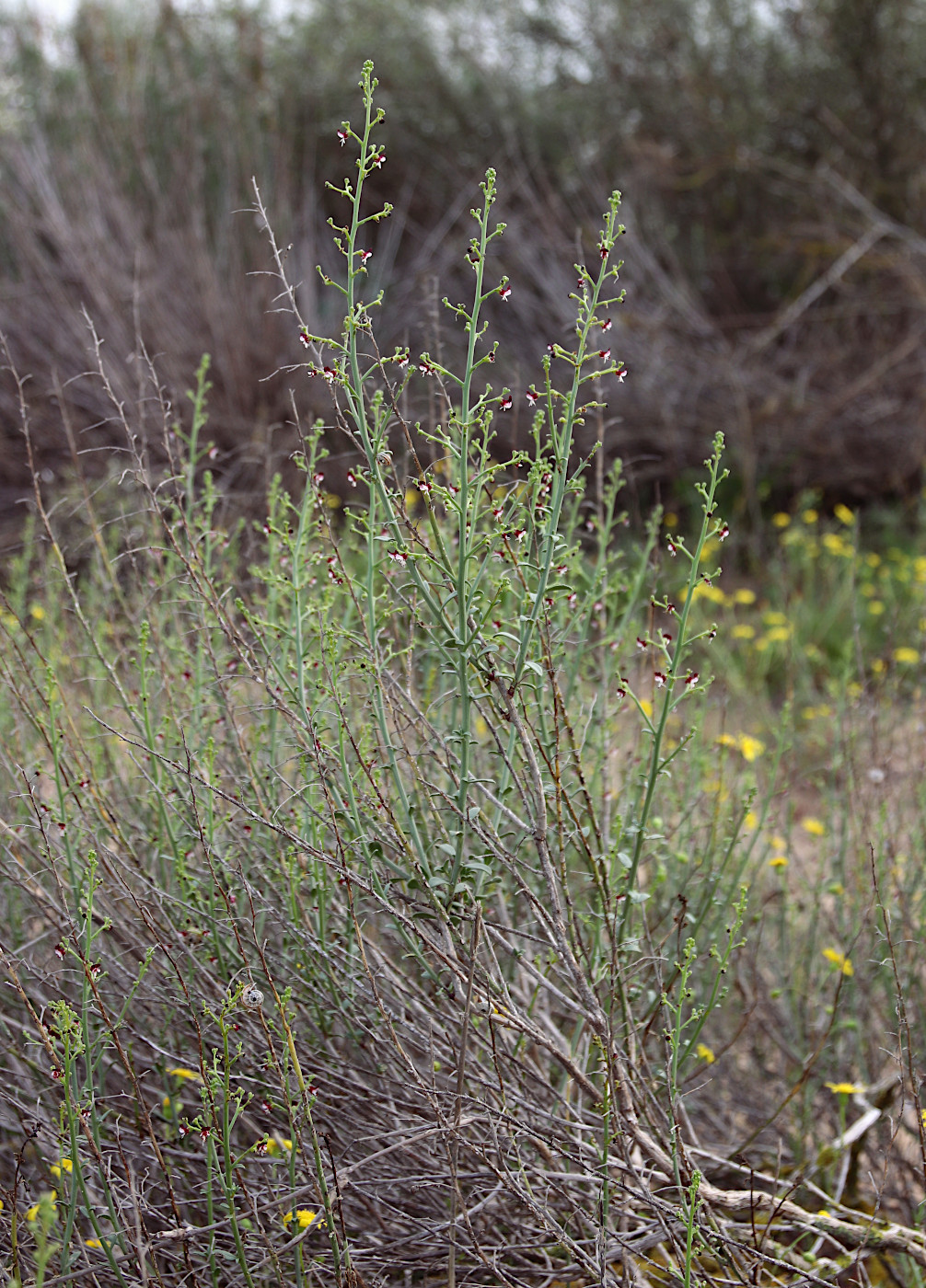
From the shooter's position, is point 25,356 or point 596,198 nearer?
point 25,356

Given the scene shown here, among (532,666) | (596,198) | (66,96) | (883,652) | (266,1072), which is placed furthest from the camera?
(66,96)

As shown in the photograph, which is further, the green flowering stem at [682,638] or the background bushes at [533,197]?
the background bushes at [533,197]

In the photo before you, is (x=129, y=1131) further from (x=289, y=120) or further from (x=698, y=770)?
(x=289, y=120)

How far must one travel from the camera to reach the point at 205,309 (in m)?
5.50

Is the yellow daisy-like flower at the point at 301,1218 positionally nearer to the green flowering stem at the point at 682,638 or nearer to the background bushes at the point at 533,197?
the green flowering stem at the point at 682,638

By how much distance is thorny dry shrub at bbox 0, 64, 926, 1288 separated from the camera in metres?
1.25

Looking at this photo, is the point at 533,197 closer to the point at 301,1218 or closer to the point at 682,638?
the point at 682,638

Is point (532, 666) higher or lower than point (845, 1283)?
higher

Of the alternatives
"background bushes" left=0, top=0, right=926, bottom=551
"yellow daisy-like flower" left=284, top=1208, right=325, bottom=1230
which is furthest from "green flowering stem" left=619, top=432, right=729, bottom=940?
"background bushes" left=0, top=0, right=926, bottom=551

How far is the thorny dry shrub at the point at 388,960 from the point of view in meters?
1.25

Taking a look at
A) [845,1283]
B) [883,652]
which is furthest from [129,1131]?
[883,652]

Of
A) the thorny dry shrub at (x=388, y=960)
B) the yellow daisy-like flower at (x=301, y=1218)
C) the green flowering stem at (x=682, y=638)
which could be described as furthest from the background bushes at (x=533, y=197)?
the yellow daisy-like flower at (x=301, y=1218)

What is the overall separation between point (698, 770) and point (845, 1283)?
1043 millimetres

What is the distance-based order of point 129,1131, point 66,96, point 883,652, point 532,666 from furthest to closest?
point 66,96
point 883,652
point 129,1131
point 532,666
